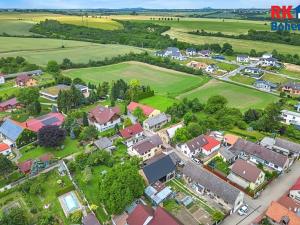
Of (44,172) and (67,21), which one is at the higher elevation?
(67,21)

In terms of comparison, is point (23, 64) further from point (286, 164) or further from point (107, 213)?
point (286, 164)

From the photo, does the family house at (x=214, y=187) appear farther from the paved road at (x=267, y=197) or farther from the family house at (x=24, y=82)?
the family house at (x=24, y=82)

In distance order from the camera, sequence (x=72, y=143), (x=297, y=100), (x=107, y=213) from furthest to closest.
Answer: (x=297, y=100) < (x=72, y=143) < (x=107, y=213)

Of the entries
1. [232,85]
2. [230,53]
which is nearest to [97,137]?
[232,85]

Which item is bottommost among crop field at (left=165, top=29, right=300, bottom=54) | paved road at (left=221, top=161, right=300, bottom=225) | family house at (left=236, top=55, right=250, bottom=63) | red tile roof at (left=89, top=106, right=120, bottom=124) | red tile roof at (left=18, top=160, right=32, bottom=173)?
paved road at (left=221, top=161, right=300, bottom=225)

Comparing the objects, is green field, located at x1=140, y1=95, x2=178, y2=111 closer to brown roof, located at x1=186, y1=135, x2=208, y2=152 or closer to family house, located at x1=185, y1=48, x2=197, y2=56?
brown roof, located at x1=186, y1=135, x2=208, y2=152

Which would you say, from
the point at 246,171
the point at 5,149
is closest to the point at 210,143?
the point at 246,171

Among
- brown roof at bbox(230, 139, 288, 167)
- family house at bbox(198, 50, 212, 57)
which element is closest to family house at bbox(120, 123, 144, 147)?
brown roof at bbox(230, 139, 288, 167)
